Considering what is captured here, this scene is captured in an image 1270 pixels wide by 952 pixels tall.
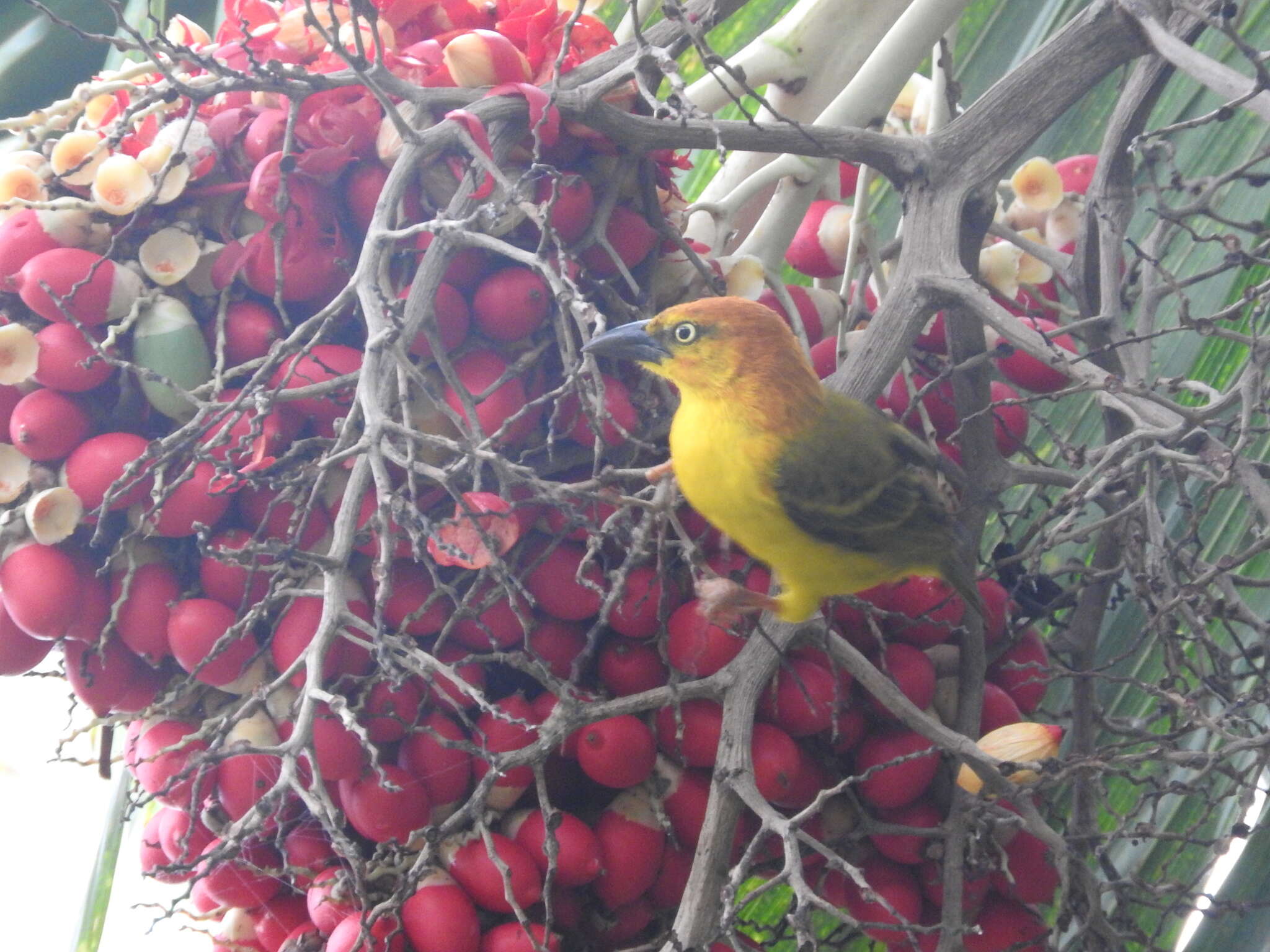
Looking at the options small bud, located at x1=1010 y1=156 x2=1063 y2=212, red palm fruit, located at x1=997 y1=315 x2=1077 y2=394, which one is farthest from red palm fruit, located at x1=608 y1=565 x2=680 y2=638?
small bud, located at x1=1010 y1=156 x2=1063 y2=212

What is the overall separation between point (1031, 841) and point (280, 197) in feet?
3.34

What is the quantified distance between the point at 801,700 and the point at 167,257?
763 mm

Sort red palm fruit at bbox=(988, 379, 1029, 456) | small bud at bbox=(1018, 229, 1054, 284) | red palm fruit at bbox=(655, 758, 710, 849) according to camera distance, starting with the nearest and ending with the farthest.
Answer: red palm fruit at bbox=(655, 758, 710, 849) < red palm fruit at bbox=(988, 379, 1029, 456) < small bud at bbox=(1018, 229, 1054, 284)

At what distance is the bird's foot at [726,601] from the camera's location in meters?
1.06

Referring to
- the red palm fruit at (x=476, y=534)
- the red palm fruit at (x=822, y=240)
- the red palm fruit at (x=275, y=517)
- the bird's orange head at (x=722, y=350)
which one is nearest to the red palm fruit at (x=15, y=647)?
the red palm fruit at (x=275, y=517)

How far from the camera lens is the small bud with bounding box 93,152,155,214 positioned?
42.9 inches

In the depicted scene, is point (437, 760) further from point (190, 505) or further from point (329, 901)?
point (190, 505)

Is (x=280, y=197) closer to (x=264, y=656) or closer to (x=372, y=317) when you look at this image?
(x=372, y=317)

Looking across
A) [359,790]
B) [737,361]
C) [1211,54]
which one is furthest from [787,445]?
[1211,54]

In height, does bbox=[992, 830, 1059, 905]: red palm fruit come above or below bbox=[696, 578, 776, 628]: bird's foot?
below

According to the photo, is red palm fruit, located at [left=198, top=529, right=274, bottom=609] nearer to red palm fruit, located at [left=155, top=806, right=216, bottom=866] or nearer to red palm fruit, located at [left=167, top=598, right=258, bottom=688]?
red palm fruit, located at [left=167, top=598, right=258, bottom=688]

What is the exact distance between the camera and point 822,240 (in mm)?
1468

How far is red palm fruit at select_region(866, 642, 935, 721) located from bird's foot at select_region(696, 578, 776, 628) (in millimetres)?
145

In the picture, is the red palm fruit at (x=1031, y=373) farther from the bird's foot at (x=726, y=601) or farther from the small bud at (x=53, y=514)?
the small bud at (x=53, y=514)
